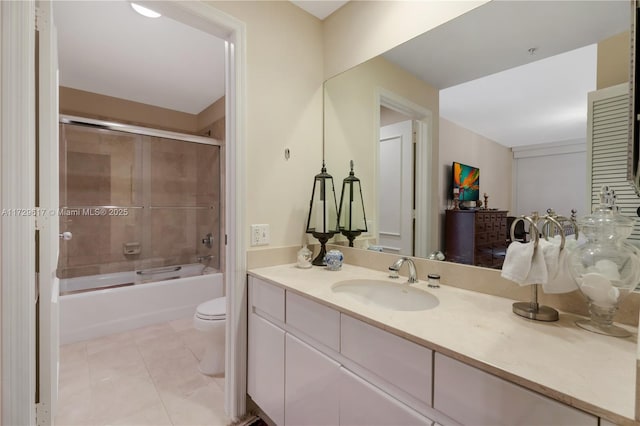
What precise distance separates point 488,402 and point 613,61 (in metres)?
1.10

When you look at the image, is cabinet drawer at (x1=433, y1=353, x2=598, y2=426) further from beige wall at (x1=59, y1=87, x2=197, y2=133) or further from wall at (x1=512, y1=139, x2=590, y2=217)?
beige wall at (x1=59, y1=87, x2=197, y2=133)

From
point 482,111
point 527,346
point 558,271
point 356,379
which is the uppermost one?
point 482,111

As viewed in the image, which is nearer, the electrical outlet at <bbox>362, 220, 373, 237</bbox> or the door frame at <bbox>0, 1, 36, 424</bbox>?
the door frame at <bbox>0, 1, 36, 424</bbox>

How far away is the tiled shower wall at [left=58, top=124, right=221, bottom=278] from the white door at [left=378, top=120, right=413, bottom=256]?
234 centimetres

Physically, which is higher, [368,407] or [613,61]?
[613,61]

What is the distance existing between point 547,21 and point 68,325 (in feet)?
11.5

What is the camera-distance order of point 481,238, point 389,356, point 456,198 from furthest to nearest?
point 456,198 → point 481,238 → point 389,356

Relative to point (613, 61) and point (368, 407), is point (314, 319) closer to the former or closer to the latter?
point (368, 407)

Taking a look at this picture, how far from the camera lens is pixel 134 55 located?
222 centimetres

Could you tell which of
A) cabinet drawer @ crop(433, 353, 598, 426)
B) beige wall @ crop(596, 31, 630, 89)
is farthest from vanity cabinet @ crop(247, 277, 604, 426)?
beige wall @ crop(596, 31, 630, 89)

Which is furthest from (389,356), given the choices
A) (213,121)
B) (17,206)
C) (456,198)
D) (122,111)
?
(122,111)

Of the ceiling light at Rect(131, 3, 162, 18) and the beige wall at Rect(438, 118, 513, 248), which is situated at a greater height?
the ceiling light at Rect(131, 3, 162, 18)

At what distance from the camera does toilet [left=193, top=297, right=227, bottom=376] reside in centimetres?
187

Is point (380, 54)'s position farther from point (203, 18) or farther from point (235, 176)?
point (235, 176)
